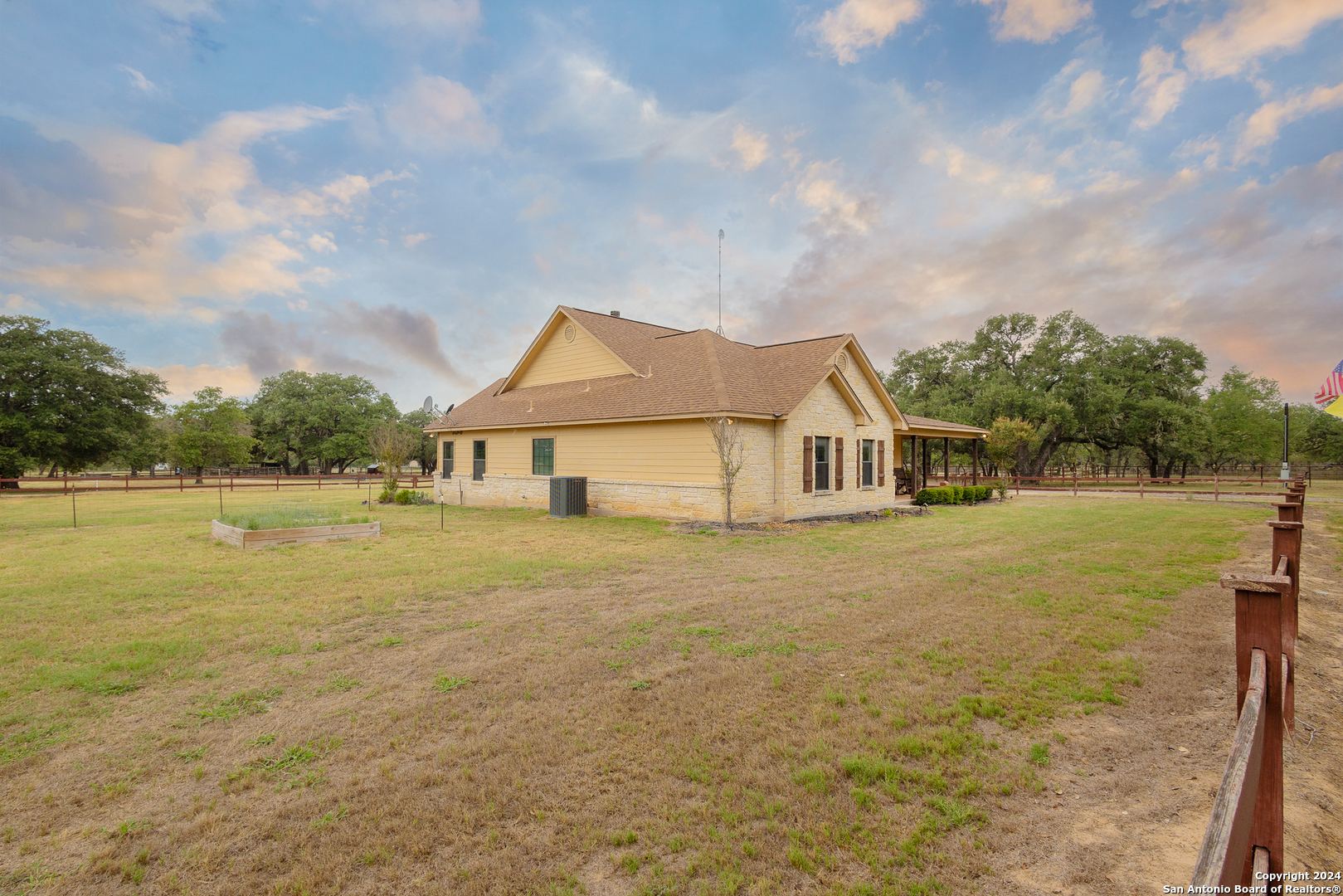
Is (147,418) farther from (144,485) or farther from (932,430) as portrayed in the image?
(932,430)

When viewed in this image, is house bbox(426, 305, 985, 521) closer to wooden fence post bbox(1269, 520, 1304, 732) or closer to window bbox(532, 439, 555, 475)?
window bbox(532, 439, 555, 475)

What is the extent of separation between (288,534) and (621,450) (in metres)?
9.11

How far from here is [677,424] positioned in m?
16.5

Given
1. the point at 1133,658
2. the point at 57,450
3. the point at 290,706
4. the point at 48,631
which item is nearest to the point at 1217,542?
the point at 1133,658

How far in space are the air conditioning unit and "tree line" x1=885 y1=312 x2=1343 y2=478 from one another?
2713cm

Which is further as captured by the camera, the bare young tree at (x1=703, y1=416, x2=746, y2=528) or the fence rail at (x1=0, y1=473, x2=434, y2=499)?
the fence rail at (x1=0, y1=473, x2=434, y2=499)

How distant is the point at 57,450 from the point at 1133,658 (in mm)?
57574

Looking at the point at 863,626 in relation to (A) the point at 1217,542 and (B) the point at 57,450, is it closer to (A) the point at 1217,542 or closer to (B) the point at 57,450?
(A) the point at 1217,542

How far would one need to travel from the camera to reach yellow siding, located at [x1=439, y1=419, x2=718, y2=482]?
1611 cm

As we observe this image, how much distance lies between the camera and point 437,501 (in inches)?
984

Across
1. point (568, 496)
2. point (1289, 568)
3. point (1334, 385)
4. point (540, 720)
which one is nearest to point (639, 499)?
point (568, 496)

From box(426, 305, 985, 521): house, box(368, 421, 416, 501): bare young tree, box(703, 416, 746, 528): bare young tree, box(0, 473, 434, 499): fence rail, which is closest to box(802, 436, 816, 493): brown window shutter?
box(426, 305, 985, 521): house

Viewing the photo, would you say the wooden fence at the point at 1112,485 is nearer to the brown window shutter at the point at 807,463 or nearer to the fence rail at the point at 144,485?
the brown window shutter at the point at 807,463

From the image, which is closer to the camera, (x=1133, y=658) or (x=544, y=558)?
(x=1133, y=658)
